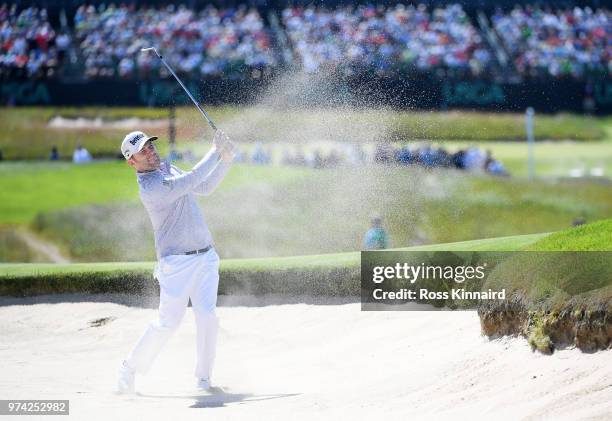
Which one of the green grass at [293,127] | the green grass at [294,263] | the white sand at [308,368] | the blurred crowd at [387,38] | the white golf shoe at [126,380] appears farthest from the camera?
the blurred crowd at [387,38]

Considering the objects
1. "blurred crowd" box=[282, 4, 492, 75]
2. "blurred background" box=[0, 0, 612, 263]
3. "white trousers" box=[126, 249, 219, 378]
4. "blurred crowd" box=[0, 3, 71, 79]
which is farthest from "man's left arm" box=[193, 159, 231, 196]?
"blurred crowd" box=[0, 3, 71, 79]

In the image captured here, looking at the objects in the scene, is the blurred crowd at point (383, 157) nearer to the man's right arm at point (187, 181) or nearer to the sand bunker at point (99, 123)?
the sand bunker at point (99, 123)

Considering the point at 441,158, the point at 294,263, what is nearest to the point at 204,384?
the point at 294,263

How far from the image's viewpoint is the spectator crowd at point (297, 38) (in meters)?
28.2

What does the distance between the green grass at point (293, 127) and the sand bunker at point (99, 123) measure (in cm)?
10

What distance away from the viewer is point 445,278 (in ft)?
34.1

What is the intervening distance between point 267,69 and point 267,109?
1.69 m

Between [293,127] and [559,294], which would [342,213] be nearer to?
[293,127]

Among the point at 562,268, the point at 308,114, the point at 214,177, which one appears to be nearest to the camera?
the point at 562,268

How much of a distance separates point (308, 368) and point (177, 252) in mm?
1727

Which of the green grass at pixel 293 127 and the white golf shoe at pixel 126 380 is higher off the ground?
the white golf shoe at pixel 126 380

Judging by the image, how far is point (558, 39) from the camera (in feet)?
101

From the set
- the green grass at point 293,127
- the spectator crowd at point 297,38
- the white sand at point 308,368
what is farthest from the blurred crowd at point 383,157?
the white sand at point 308,368

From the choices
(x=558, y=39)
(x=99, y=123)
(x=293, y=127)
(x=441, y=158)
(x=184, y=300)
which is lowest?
(x=99, y=123)
